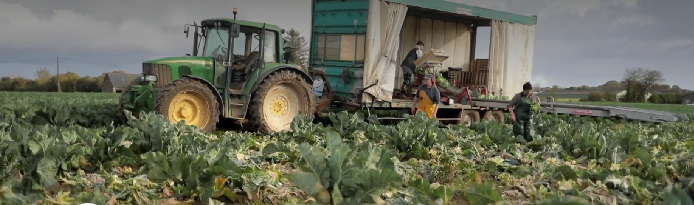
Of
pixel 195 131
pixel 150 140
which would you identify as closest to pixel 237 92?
pixel 195 131

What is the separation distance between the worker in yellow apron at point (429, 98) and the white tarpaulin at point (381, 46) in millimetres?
1331

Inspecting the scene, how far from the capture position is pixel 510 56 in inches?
653

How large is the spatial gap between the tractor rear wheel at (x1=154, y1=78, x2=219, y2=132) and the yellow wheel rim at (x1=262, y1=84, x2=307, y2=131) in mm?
1093

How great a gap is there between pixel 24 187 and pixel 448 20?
1376cm

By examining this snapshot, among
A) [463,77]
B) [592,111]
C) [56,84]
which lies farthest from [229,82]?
[56,84]

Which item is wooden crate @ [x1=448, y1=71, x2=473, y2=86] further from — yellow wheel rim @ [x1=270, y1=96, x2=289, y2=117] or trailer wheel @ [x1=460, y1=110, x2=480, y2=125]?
yellow wheel rim @ [x1=270, y1=96, x2=289, y2=117]

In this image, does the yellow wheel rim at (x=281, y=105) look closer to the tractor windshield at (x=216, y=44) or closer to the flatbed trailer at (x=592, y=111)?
the tractor windshield at (x=216, y=44)

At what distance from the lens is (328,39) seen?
45.8 feet

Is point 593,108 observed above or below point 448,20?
below

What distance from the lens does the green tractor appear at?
10469mm

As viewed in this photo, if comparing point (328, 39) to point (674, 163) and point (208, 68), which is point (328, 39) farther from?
point (674, 163)

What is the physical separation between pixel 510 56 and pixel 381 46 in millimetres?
4867

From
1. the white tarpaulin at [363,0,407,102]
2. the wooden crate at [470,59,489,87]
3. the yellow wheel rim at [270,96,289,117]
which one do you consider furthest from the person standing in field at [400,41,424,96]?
the yellow wheel rim at [270,96,289,117]

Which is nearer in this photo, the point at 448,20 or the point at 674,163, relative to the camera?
the point at 674,163
